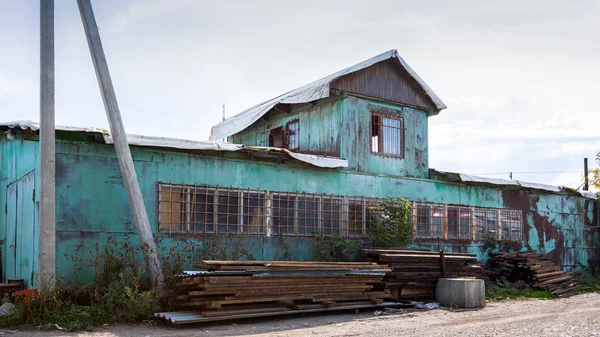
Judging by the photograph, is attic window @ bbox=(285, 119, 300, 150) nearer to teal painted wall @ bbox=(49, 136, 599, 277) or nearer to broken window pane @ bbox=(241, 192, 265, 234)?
teal painted wall @ bbox=(49, 136, 599, 277)

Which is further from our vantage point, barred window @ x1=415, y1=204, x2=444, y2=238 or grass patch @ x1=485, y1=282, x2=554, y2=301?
barred window @ x1=415, y1=204, x2=444, y2=238

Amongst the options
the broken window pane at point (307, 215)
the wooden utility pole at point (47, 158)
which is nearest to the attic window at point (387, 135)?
the broken window pane at point (307, 215)

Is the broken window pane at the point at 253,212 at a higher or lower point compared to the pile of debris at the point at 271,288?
higher

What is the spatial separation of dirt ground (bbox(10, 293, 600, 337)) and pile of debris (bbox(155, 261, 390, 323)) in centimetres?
22

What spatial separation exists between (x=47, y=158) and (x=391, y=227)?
320 inches

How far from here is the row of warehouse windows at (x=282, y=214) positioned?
11828 mm

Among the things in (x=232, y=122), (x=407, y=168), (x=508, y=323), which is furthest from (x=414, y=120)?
(x=508, y=323)

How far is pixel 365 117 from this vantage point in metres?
15.3

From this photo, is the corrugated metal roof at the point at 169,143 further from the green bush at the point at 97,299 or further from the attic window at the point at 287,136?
the attic window at the point at 287,136

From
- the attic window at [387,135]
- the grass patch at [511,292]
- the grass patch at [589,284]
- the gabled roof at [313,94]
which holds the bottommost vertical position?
the grass patch at [589,284]

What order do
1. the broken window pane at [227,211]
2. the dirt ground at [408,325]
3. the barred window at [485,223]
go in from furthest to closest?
the barred window at [485,223], the broken window pane at [227,211], the dirt ground at [408,325]

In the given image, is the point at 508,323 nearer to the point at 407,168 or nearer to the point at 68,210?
the point at 407,168

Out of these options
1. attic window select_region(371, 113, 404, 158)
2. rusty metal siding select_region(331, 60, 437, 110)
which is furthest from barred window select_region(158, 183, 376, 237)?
rusty metal siding select_region(331, 60, 437, 110)

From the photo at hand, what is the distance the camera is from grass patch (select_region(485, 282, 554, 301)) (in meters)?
14.3
